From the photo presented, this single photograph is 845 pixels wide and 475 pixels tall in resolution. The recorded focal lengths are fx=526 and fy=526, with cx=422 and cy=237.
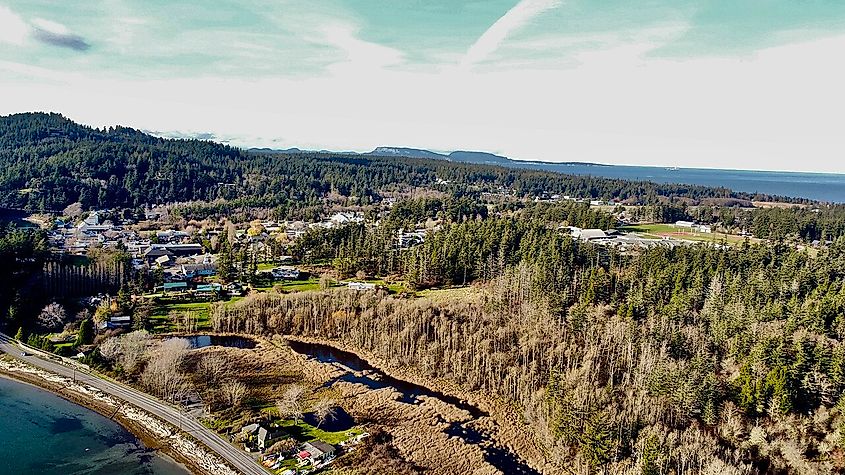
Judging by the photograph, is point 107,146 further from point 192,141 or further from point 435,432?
point 435,432

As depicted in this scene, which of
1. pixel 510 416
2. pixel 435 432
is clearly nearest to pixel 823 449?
pixel 510 416

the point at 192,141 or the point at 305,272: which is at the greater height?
the point at 192,141

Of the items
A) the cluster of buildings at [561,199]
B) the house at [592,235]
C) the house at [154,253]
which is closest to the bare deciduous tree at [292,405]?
the house at [154,253]

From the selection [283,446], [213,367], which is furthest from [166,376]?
[283,446]

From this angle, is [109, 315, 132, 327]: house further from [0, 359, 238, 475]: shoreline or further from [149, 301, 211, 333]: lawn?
[0, 359, 238, 475]: shoreline

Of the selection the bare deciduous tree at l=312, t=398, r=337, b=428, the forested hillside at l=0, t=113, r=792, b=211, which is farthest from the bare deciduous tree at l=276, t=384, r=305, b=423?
the forested hillside at l=0, t=113, r=792, b=211

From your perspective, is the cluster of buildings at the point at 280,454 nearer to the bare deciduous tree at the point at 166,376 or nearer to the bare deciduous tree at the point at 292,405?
the bare deciduous tree at the point at 292,405

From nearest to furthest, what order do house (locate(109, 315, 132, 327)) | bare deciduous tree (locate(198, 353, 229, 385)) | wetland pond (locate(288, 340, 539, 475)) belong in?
1. wetland pond (locate(288, 340, 539, 475))
2. bare deciduous tree (locate(198, 353, 229, 385))
3. house (locate(109, 315, 132, 327))
